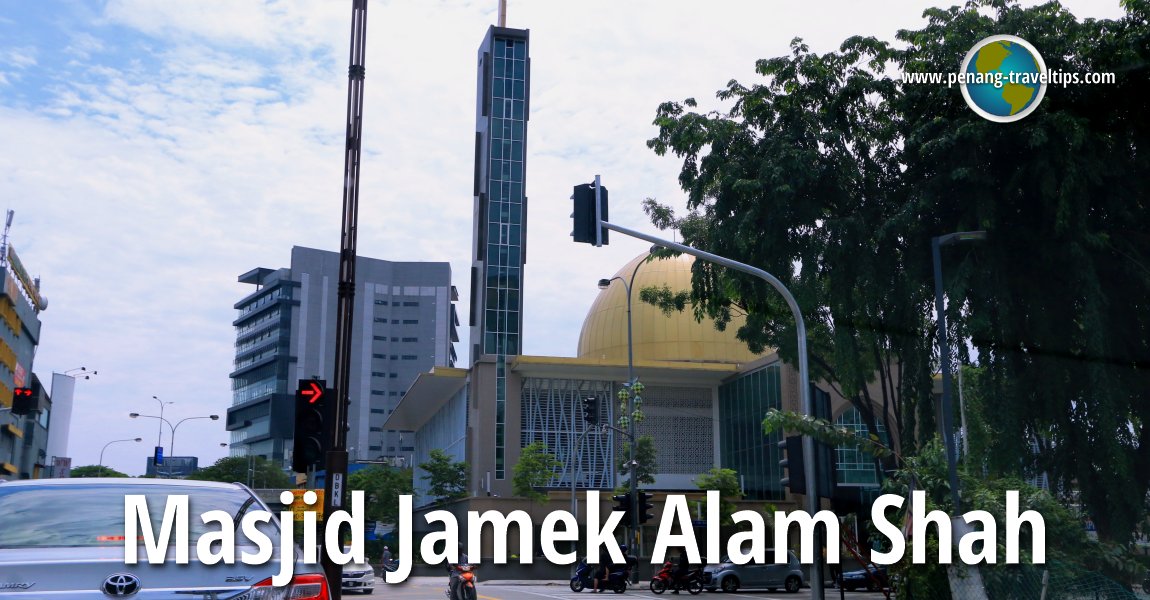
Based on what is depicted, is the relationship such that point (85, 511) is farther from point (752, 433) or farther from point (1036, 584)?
point (752, 433)

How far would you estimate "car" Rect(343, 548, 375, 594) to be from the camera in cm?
2972

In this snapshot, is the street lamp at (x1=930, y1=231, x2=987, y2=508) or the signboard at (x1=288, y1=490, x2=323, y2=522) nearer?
the signboard at (x1=288, y1=490, x2=323, y2=522)

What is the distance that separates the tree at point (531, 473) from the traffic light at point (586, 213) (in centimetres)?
3945

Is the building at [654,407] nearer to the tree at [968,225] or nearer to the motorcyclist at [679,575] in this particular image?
the motorcyclist at [679,575]

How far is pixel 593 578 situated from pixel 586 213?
22.2 metres

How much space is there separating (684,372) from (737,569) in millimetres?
27932

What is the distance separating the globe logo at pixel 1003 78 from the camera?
68.5 ft

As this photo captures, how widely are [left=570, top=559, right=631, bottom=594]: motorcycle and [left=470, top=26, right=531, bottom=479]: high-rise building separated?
2477 centimetres

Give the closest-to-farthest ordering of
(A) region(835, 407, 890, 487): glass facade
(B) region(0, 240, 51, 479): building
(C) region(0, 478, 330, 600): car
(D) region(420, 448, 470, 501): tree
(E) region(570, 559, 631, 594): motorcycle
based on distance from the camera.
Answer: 1. (C) region(0, 478, 330, 600): car
2. (E) region(570, 559, 631, 594): motorcycle
3. (A) region(835, 407, 890, 487): glass facade
4. (D) region(420, 448, 470, 501): tree
5. (B) region(0, 240, 51, 479): building

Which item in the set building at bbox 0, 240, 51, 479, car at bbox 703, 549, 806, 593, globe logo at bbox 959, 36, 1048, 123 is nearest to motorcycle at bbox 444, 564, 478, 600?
globe logo at bbox 959, 36, 1048, 123

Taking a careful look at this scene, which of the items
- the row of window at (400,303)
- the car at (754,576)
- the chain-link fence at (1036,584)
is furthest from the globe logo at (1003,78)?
the row of window at (400,303)

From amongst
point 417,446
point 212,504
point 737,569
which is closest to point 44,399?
point 417,446

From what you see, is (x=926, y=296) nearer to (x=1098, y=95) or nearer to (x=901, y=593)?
(x=1098, y=95)

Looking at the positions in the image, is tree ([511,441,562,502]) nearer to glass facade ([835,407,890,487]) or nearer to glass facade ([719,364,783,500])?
glass facade ([719,364,783,500])
